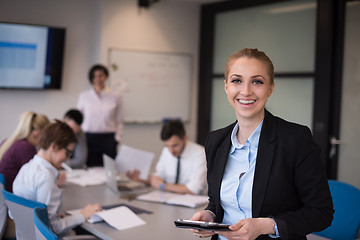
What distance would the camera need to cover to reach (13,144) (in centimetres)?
315

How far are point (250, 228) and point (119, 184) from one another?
2.18 meters

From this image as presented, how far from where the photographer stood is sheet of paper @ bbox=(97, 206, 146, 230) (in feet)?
7.82

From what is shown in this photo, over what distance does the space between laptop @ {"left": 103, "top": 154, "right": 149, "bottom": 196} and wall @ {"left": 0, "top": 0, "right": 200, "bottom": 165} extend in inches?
94.0

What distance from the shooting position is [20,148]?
10.2 ft

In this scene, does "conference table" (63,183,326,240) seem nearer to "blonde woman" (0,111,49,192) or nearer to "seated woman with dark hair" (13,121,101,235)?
"seated woman with dark hair" (13,121,101,235)

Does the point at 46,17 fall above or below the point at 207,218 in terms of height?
above

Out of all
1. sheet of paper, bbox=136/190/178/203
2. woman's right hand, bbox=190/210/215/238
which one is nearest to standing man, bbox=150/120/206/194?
sheet of paper, bbox=136/190/178/203

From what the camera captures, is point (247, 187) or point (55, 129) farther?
point (55, 129)

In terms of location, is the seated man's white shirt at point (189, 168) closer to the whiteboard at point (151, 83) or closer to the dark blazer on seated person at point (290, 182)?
the dark blazer on seated person at point (290, 182)

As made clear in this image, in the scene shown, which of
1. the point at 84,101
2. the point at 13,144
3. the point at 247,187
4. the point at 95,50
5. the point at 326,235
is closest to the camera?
the point at 247,187

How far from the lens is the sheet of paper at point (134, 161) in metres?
3.41

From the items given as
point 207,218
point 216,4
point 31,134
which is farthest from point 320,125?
point 207,218

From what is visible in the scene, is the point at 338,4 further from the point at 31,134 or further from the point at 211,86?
the point at 31,134

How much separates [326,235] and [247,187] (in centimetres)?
136
